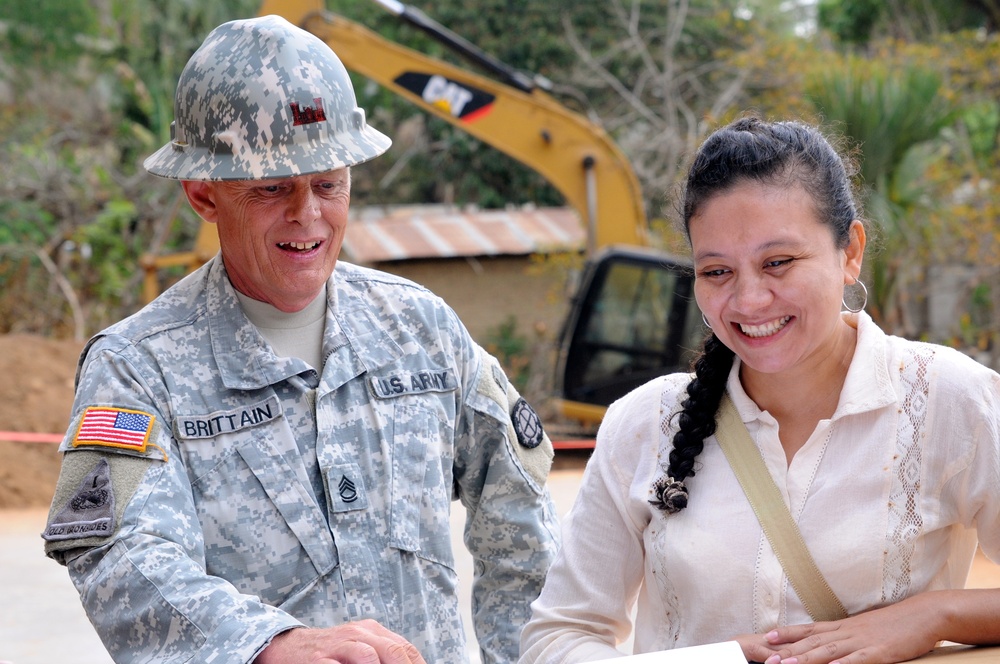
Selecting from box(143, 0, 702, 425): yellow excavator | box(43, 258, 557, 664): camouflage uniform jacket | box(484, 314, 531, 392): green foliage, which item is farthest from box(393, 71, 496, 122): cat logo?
box(43, 258, 557, 664): camouflage uniform jacket

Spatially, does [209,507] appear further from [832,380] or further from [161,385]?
[832,380]

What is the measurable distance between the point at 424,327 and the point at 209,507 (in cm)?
60

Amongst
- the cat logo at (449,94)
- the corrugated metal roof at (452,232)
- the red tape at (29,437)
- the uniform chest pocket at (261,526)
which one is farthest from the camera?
the corrugated metal roof at (452,232)

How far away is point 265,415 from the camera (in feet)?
7.42

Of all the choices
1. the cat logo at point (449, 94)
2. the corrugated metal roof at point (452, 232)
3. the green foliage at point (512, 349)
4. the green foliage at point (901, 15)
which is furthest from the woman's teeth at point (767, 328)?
the green foliage at point (901, 15)

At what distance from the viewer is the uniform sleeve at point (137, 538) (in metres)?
1.94

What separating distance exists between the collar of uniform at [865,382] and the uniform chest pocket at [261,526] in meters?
0.83

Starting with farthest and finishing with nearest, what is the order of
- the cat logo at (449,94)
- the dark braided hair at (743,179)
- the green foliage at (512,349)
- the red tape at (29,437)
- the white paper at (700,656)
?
the green foliage at (512,349), the cat logo at (449,94), the red tape at (29,437), the dark braided hair at (743,179), the white paper at (700,656)

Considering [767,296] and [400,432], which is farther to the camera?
[400,432]

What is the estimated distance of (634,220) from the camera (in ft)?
33.6

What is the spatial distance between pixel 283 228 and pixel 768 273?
36.4 inches

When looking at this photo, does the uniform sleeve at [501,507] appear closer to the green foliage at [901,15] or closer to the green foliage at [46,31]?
the green foliage at [901,15]

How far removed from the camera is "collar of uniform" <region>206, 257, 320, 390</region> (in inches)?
89.4

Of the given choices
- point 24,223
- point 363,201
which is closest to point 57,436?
point 24,223
